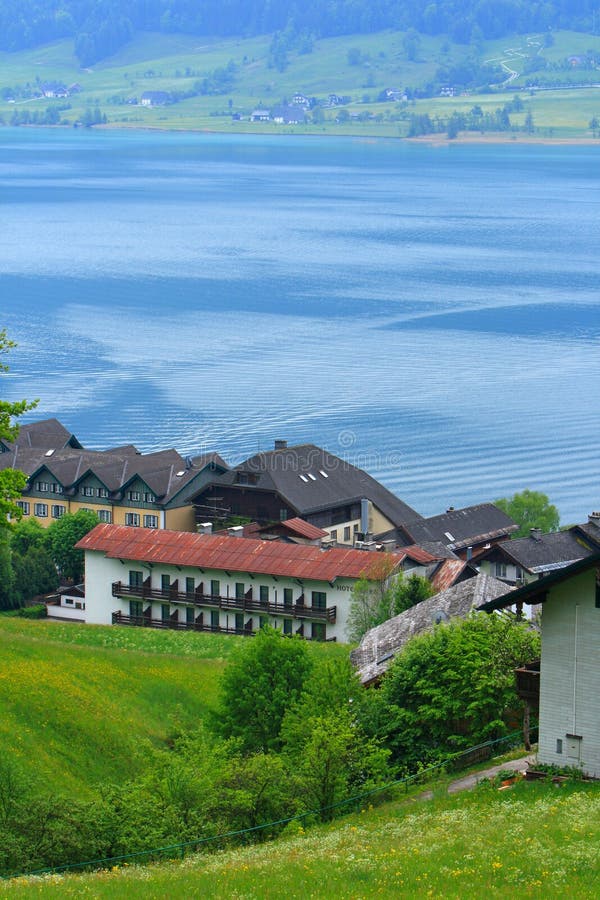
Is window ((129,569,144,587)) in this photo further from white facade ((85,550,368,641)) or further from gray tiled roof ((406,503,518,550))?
gray tiled roof ((406,503,518,550))

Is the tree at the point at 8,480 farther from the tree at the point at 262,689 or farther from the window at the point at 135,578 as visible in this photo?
the window at the point at 135,578

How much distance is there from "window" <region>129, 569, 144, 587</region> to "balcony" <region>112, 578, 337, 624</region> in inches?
3.8

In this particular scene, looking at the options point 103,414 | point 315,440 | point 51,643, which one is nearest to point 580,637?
point 51,643

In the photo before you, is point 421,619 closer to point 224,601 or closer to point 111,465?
point 224,601

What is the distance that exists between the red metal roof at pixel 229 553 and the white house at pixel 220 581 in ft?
0.12

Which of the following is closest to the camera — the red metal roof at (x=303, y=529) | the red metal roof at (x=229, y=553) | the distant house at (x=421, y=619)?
the distant house at (x=421, y=619)

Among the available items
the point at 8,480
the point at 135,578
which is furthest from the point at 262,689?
the point at 135,578

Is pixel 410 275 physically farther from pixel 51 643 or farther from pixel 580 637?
pixel 580 637

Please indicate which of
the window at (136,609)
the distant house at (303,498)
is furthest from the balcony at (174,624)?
the distant house at (303,498)

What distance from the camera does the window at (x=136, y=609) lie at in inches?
2277

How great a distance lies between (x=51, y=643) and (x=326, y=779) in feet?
52.8

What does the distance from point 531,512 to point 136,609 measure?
23885 millimetres

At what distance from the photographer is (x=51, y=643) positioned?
38219 mm

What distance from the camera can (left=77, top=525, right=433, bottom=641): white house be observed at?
177 feet
